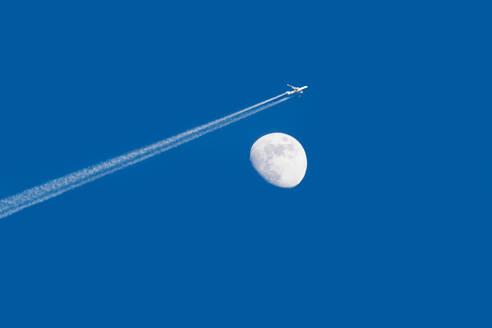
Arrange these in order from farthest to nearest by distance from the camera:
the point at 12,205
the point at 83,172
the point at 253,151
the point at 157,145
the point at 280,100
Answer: the point at 280,100 → the point at 253,151 → the point at 157,145 → the point at 83,172 → the point at 12,205

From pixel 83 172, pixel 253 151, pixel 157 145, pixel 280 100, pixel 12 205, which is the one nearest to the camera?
pixel 12 205

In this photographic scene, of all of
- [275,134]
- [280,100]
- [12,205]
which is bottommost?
[12,205]

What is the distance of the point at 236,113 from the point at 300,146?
34.2 ft

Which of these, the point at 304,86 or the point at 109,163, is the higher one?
the point at 304,86

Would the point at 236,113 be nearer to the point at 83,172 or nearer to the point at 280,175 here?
the point at 280,175

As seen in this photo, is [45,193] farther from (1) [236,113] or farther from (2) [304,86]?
(2) [304,86]

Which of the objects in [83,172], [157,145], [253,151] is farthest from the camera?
[253,151]

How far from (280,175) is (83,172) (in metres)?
25.5

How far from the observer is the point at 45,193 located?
2092 inches

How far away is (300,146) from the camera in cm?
6619

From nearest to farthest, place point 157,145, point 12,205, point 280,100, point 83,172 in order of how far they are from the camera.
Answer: point 12,205
point 83,172
point 157,145
point 280,100

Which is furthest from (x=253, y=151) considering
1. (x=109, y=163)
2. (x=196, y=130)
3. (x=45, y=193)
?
(x=45, y=193)

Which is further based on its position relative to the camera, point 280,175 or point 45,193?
point 280,175

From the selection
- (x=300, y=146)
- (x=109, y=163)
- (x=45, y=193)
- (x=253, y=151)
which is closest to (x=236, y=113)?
(x=253, y=151)
